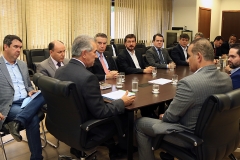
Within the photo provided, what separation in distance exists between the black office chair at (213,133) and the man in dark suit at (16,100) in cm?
122

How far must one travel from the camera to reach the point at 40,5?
5.52 metres

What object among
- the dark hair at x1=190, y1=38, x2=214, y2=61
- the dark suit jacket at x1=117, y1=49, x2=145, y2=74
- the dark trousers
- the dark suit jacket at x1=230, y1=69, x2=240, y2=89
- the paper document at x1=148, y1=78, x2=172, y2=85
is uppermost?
the dark hair at x1=190, y1=38, x2=214, y2=61

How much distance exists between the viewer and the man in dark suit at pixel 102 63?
3.49 metres

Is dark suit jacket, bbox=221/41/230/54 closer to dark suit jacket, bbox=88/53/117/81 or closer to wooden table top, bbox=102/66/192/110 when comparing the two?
dark suit jacket, bbox=88/53/117/81

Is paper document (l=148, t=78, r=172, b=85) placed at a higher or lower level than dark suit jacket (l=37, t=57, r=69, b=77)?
lower

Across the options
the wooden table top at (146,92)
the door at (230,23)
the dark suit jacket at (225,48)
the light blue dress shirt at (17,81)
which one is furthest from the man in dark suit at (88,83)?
the door at (230,23)

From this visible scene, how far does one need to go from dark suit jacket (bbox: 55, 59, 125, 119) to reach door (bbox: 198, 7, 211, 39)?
23.5ft

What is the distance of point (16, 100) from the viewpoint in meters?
2.85

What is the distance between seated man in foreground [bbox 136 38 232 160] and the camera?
183cm

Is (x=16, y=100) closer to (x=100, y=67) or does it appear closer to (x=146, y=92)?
(x=100, y=67)

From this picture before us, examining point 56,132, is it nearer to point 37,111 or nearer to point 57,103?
point 57,103

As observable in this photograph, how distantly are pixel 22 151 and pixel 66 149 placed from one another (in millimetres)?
491

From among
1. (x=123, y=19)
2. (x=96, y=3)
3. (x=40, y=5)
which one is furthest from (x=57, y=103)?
(x=123, y=19)

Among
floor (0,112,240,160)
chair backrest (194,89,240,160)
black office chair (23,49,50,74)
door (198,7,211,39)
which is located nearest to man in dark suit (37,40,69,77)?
floor (0,112,240,160)
